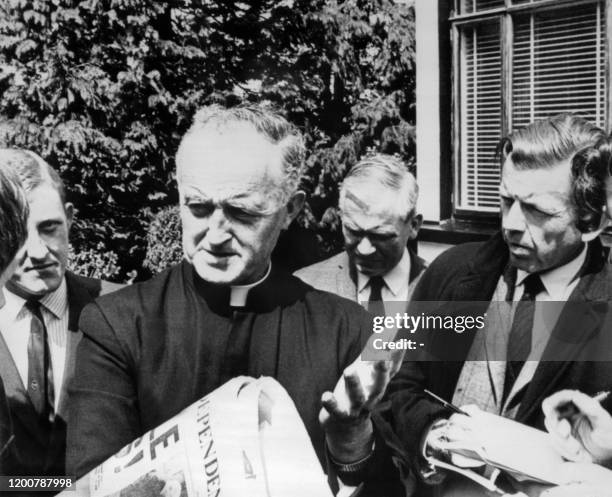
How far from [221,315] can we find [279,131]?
29.4 inches

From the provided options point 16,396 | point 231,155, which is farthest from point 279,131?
point 16,396

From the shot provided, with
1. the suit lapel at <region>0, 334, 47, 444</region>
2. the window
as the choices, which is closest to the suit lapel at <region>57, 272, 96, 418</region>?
the suit lapel at <region>0, 334, 47, 444</region>

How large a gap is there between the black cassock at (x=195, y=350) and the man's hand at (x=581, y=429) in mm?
748

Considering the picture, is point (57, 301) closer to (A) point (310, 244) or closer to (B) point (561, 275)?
(A) point (310, 244)

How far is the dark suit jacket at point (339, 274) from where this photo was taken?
3078 millimetres

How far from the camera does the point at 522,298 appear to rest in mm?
3051

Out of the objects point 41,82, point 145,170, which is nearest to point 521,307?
point 145,170

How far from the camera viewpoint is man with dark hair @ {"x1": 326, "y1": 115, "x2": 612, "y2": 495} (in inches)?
116

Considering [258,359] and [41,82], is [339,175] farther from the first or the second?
[41,82]

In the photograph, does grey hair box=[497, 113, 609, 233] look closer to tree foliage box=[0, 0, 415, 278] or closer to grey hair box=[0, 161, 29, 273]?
tree foliage box=[0, 0, 415, 278]

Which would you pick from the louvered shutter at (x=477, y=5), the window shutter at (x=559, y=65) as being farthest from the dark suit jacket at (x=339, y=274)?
the louvered shutter at (x=477, y=5)

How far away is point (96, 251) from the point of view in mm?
3211

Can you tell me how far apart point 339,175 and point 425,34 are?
62 cm

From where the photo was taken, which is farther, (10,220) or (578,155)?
(10,220)
